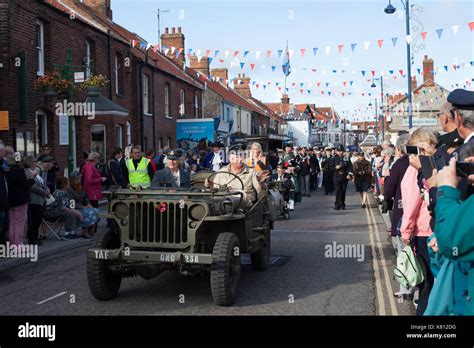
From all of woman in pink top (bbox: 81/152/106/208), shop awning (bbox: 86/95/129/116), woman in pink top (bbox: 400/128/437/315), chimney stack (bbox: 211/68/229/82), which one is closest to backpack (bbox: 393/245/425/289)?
woman in pink top (bbox: 400/128/437/315)

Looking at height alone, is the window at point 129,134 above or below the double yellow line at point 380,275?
above

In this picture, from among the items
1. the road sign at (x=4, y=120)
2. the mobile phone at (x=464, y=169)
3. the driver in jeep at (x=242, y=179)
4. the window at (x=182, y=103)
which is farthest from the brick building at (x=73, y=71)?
the mobile phone at (x=464, y=169)

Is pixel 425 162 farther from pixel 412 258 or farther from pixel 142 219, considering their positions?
pixel 142 219

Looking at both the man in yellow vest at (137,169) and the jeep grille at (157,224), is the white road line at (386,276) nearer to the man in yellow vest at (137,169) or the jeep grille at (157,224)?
the jeep grille at (157,224)

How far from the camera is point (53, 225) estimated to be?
11641 millimetres

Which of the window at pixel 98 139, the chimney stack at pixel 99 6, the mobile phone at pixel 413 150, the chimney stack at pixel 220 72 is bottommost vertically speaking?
the mobile phone at pixel 413 150

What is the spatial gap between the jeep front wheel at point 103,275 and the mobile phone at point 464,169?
14.9 feet

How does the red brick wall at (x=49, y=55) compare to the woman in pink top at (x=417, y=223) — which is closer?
the woman in pink top at (x=417, y=223)

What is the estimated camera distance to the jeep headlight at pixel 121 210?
6531 mm

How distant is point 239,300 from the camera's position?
21.7 ft

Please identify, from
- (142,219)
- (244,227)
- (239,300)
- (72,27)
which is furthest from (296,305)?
(72,27)

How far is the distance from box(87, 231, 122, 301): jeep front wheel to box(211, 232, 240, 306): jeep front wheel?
1.33m

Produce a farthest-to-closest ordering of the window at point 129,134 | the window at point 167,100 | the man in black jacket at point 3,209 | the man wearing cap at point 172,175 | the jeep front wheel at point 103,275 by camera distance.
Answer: the window at point 167,100 < the window at point 129,134 < the man in black jacket at point 3,209 < the man wearing cap at point 172,175 < the jeep front wheel at point 103,275

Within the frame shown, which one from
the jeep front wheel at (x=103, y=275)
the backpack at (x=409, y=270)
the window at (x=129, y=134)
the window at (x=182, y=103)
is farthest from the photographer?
the window at (x=182, y=103)
